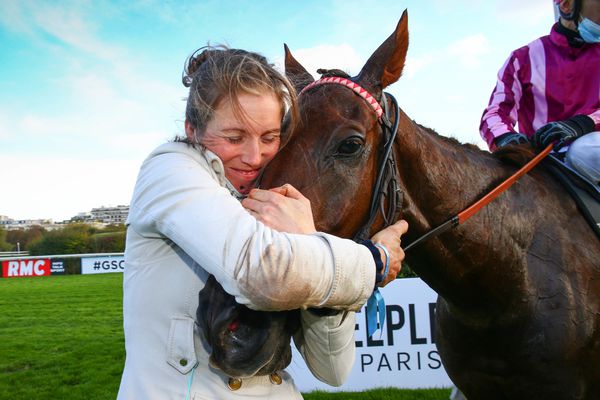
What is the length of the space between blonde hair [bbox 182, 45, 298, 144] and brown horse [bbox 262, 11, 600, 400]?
1.35 ft

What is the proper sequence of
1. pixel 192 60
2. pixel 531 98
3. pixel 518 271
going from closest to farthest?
pixel 192 60, pixel 518 271, pixel 531 98

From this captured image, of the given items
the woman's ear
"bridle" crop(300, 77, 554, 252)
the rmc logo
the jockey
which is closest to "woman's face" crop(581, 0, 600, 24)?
the jockey

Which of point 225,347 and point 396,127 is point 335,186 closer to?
point 396,127

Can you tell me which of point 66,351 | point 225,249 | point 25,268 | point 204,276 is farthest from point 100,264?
point 225,249

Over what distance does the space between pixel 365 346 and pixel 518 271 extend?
11.6 feet

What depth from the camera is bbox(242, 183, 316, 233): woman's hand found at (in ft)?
4.02

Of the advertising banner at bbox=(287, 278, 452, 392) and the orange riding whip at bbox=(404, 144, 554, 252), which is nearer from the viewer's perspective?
the orange riding whip at bbox=(404, 144, 554, 252)

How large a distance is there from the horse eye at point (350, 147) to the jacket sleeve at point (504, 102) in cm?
152

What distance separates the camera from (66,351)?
855cm

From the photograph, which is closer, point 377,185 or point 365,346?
point 377,185

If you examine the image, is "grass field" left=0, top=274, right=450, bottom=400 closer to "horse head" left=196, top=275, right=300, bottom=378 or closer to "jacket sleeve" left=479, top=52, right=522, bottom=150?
"jacket sleeve" left=479, top=52, right=522, bottom=150

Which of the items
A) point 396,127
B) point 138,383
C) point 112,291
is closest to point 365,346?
point 396,127

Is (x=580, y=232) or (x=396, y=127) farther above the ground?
(x=396, y=127)

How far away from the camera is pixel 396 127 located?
194cm
